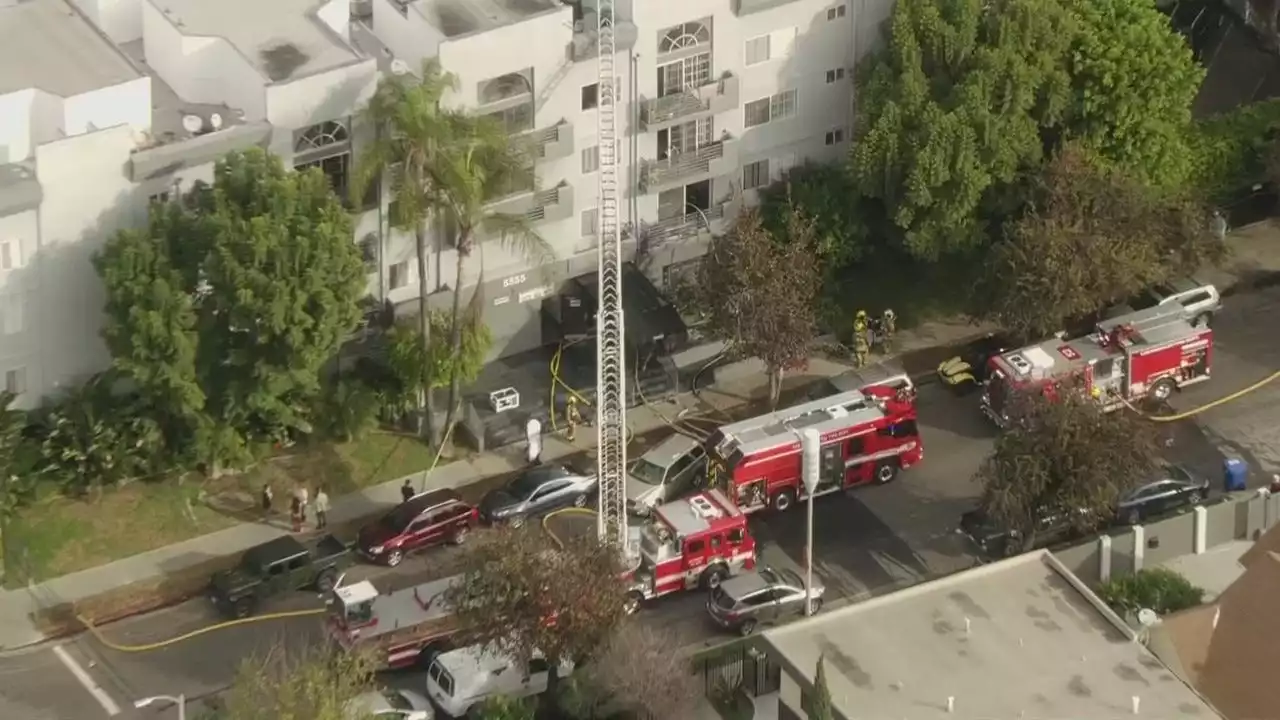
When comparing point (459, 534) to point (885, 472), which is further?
point (885, 472)

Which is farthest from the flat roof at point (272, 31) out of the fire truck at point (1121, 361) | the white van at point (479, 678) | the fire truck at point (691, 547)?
the fire truck at point (1121, 361)

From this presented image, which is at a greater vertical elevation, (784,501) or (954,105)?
(954,105)

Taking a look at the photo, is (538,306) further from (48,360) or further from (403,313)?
(48,360)

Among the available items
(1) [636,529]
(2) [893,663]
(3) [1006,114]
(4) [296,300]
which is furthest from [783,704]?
(3) [1006,114]

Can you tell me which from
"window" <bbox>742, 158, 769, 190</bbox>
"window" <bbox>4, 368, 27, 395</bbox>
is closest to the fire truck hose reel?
"window" <bbox>4, 368, 27, 395</bbox>

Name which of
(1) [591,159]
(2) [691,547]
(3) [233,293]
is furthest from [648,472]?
(3) [233,293]

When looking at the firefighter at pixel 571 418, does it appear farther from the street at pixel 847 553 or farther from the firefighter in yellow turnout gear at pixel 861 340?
the firefighter in yellow turnout gear at pixel 861 340

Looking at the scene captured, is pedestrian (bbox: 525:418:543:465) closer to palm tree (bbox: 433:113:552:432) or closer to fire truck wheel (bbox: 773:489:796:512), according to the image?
palm tree (bbox: 433:113:552:432)

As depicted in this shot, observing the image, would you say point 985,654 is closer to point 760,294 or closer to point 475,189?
point 760,294
